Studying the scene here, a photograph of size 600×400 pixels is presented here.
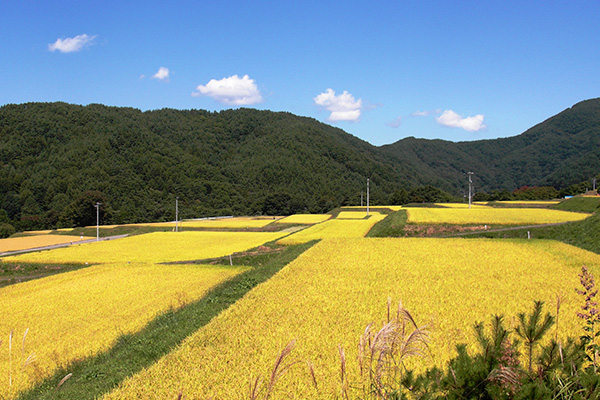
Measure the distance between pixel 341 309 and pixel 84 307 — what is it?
905 cm

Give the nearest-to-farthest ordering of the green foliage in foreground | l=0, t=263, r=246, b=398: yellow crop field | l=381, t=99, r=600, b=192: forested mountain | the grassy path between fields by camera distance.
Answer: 1. the green foliage in foreground
2. the grassy path between fields
3. l=0, t=263, r=246, b=398: yellow crop field
4. l=381, t=99, r=600, b=192: forested mountain

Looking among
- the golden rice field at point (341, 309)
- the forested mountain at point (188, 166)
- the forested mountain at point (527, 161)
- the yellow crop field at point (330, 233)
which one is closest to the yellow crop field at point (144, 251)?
the yellow crop field at point (330, 233)

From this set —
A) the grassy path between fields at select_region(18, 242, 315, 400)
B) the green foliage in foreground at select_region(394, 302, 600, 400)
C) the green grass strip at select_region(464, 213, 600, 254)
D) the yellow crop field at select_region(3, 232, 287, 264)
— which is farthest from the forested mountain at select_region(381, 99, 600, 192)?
the green foliage in foreground at select_region(394, 302, 600, 400)

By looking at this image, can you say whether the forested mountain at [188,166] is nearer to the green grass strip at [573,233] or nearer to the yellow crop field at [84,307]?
the green grass strip at [573,233]

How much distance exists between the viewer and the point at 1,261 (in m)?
25.3

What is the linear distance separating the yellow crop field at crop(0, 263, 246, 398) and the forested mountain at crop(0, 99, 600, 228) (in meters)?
60.6

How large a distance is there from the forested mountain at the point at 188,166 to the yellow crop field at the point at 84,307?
6063cm

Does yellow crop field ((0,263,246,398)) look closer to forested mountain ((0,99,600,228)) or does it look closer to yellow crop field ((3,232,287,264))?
yellow crop field ((3,232,287,264))

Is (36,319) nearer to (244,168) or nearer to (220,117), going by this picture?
(244,168)

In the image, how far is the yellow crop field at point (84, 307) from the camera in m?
8.40

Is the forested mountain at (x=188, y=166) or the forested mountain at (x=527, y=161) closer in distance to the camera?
the forested mountain at (x=188, y=166)

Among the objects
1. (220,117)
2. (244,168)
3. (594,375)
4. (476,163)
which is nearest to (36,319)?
(594,375)

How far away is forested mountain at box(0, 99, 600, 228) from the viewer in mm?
84000

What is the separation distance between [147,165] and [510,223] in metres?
95.0
